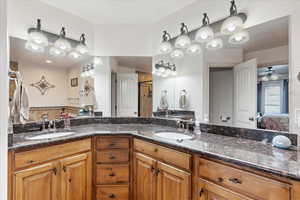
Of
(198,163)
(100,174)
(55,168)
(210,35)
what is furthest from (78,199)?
(210,35)

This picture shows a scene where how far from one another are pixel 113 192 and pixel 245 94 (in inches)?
67.9

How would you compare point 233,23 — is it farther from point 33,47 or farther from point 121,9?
point 33,47

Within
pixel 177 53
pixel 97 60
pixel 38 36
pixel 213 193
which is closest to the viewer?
pixel 213 193

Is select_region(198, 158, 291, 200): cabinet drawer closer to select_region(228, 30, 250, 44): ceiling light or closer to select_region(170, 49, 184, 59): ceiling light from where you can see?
select_region(228, 30, 250, 44): ceiling light

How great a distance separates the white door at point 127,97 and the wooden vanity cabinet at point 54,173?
0.88 metres

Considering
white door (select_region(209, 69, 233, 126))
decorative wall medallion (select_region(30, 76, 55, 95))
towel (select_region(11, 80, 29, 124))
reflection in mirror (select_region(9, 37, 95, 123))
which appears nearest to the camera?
towel (select_region(11, 80, 29, 124))

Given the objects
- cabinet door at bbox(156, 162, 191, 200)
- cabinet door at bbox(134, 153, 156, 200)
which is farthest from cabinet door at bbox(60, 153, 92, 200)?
cabinet door at bbox(156, 162, 191, 200)

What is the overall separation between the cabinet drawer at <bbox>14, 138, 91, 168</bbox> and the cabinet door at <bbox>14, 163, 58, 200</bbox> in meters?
0.06

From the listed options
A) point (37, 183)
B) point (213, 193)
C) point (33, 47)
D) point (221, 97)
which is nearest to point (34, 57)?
point (33, 47)

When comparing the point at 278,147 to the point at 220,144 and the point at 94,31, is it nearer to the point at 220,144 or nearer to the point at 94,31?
the point at 220,144

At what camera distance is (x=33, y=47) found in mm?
2131

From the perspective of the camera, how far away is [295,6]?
4.77ft

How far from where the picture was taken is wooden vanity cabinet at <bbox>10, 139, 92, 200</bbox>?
1426 mm

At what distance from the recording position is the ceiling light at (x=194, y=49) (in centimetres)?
215
